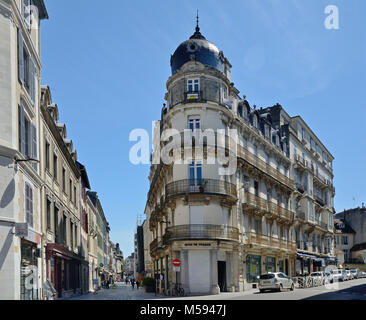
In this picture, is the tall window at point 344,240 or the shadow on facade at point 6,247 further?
the tall window at point 344,240

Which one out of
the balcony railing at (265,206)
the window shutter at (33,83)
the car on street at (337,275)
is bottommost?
the car on street at (337,275)

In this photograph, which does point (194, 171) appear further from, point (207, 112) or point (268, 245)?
point (268, 245)

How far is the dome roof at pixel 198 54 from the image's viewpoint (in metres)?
33.6

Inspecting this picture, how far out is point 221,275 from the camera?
108 feet

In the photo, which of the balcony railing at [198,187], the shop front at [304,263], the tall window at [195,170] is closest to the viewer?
the balcony railing at [198,187]

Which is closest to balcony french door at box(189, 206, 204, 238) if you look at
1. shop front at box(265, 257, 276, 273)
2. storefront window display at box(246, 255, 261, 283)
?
storefront window display at box(246, 255, 261, 283)

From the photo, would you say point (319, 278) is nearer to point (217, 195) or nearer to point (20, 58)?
point (217, 195)

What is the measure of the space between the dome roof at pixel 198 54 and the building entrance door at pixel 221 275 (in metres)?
14.4

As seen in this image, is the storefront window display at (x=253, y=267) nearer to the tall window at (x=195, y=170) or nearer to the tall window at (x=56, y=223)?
the tall window at (x=195, y=170)

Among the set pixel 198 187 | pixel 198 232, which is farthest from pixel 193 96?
pixel 198 232

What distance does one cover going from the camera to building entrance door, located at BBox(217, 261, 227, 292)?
32.7 m

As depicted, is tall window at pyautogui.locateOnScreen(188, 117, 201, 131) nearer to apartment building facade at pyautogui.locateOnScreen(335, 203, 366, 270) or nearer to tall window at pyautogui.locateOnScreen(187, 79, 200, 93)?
tall window at pyautogui.locateOnScreen(187, 79, 200, 93)

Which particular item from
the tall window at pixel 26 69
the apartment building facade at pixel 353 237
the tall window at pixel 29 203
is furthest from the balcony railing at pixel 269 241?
→ the apartment building facade at pixel 353 237

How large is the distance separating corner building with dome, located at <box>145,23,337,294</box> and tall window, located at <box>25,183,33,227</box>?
37.4ft
